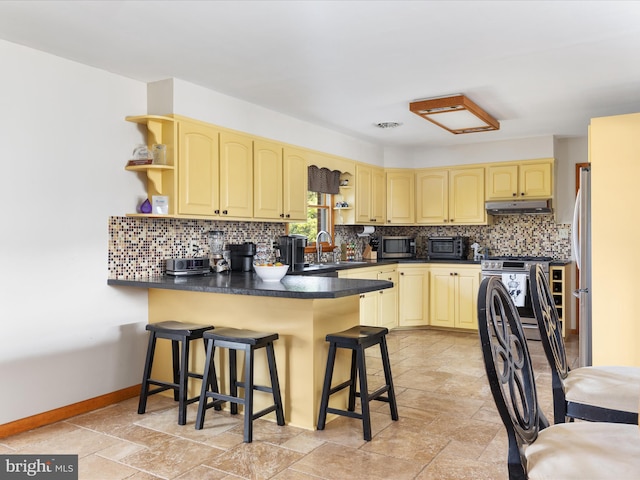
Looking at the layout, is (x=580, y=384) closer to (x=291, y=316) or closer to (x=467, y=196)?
(x=291, y=316)

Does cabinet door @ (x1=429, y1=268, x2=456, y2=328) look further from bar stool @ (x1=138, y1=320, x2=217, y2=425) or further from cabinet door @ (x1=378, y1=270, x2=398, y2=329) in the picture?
bar stool @ (x1=138, y1=320, x2=217, y2=425)

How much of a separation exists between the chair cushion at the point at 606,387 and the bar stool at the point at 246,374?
166 centimetres

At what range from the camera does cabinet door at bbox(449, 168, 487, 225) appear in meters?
6.48

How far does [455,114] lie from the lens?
468 centimetres

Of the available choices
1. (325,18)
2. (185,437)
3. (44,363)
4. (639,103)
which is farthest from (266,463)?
(639,103)

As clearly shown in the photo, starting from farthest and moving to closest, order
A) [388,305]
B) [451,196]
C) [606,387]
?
1. [451,196]
2. [388,305]
3. [606,387]

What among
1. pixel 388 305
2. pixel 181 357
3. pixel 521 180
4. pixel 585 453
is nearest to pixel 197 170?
pixel 181 357

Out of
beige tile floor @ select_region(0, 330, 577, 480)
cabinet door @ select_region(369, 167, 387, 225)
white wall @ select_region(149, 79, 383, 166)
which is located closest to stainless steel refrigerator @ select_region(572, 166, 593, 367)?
beige tile floor @ select_region(0, 330, 577, 480)

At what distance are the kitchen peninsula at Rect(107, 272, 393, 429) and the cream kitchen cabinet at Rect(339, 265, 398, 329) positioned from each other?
6.53 ft

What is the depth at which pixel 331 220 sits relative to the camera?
6.32 metres

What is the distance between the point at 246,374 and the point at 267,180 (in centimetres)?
219

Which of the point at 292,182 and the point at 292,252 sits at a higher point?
the point at 292,182

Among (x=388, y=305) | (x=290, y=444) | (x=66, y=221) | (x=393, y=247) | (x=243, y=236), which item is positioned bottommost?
(x=290, y=444)

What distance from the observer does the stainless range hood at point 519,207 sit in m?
6.06
